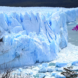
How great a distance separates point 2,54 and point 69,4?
1282cm

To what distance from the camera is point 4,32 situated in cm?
544

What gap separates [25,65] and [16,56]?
37 centimetres

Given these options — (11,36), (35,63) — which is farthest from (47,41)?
(11,36)

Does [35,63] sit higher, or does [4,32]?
[4,32]

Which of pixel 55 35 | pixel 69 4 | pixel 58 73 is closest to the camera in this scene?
pixel 58 73

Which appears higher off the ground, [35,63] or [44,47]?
[44,47]

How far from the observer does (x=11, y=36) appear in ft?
17.5

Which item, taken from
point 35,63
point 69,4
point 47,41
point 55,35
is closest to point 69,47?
point 55,35

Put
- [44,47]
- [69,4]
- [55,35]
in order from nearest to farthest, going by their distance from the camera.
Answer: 1. [44,47]
2. [55,35]
3. [69,4]

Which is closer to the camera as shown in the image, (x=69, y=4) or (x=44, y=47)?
(x=44, y=47)

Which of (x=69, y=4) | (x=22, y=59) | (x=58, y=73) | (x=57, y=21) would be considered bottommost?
(x=58, y=73)

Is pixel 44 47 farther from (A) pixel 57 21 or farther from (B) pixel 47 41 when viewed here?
(A) pixel 57 21

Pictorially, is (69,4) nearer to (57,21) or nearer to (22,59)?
(57,21)

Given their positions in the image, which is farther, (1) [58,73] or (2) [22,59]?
(2) [22,59]
